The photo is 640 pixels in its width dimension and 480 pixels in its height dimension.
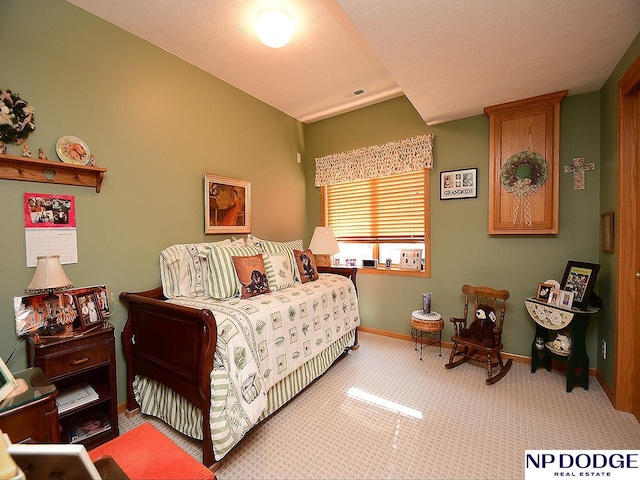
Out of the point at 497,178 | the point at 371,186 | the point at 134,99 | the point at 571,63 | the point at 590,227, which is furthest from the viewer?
the point at 371,186

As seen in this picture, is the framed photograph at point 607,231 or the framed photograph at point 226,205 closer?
the framed photograph at point 607,231

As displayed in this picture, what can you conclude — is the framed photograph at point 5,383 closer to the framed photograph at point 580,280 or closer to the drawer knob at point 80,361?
the drawer knob at point 80,361

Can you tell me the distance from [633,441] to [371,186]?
2991 millimetres

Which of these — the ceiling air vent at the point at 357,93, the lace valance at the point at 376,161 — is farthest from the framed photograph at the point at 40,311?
the ceiling air vent at the point at 357,93

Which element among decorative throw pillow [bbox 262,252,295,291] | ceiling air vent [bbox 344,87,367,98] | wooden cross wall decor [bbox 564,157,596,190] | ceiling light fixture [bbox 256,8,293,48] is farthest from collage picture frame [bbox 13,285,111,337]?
wooden cross wall decor [bbox 564,157,596,190]

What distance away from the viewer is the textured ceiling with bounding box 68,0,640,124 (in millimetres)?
1602

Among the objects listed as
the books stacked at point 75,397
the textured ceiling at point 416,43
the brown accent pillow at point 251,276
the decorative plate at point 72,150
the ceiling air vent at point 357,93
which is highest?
the ceiling air vent at point 357,93

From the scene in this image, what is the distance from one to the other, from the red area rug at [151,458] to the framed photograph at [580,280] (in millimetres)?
2853

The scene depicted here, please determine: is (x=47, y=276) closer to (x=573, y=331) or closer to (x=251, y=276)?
(x=251, y=276)

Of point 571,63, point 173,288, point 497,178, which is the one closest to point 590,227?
point 497,178

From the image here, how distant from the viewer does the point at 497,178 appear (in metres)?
2.83

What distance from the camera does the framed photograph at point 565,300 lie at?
7.68 ft

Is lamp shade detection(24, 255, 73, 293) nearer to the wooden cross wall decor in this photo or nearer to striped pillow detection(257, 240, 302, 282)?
striped pillow detection(257, 240, 302, 282)

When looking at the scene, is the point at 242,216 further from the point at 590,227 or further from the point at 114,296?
the point at 590,227
